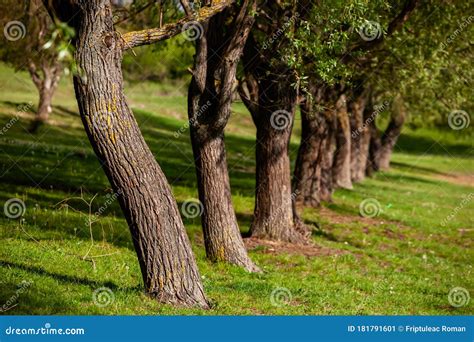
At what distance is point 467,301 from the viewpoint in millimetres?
15695

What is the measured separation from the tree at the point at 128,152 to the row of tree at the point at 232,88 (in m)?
0.02

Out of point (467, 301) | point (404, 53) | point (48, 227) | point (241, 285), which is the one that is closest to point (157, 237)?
point (241, 285)

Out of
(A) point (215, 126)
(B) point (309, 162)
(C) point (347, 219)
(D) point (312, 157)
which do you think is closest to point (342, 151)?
(C) point (347, 219)

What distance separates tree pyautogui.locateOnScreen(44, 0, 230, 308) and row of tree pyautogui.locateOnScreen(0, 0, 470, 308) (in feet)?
0.05

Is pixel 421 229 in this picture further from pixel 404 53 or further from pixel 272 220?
pixel 272 220

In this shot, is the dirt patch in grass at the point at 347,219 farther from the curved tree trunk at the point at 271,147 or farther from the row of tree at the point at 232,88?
the curved tree trunk at the point at 271,147

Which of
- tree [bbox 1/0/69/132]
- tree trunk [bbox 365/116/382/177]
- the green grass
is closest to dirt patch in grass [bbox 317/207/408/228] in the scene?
the green grass

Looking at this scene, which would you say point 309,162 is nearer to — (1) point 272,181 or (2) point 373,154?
(1) point 272,181

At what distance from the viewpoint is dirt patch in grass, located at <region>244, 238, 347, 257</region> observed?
59.5 feet

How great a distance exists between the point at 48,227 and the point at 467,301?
30.4 feet

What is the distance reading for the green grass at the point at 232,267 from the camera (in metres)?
11.6

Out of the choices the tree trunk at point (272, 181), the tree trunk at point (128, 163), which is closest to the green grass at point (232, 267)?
the tree trunk at point (128, 163)

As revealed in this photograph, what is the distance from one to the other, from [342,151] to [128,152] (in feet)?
84.5

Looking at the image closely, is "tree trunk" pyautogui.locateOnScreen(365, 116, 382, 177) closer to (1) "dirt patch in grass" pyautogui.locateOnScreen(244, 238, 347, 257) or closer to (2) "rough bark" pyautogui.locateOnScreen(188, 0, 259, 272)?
(1) "dirt patch in grass" pyautogui.locateOnScreen(244, 238, 347, 257)
